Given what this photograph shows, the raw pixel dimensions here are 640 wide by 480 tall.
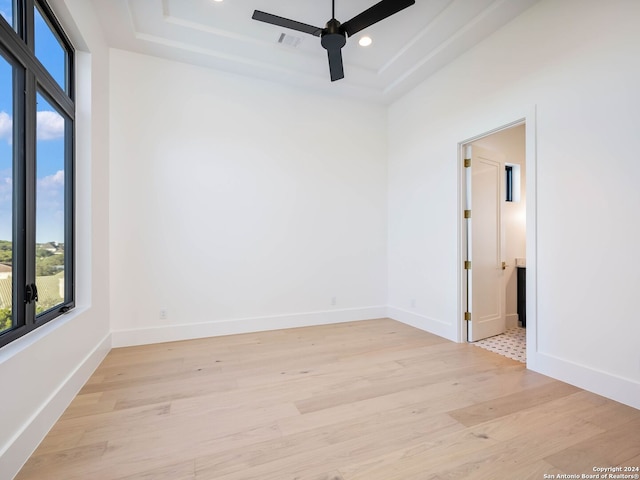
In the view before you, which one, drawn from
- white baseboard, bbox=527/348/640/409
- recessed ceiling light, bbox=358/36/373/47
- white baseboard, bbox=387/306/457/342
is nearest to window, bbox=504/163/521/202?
white baseboard, bbox=387/306/457/342

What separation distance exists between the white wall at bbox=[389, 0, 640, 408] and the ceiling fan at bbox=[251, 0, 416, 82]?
4.49ft

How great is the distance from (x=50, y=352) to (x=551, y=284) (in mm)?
3774

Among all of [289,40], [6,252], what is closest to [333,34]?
[289,40]

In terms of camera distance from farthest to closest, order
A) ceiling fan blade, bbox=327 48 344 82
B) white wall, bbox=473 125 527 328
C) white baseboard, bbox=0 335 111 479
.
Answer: white wall, bbox=473 125 527 328 → ceiling fan blade, bbox=327 48 344 82 → white baseboard, bbox=0 335 111 479

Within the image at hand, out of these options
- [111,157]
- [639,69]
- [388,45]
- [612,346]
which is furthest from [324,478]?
[388,45]

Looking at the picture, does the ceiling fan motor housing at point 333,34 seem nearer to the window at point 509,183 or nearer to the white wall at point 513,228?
the white wall at point 513,228

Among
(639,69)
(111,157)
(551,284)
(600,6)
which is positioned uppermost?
(600,6)

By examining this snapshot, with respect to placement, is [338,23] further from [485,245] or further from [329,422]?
[329,422]

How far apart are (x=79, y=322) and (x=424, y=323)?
3674mm

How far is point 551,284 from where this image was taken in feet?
8.62

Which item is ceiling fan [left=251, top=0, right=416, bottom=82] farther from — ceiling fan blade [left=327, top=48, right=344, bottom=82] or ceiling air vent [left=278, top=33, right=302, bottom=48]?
ceiling air vent [left=278, top=33, right=302, bottom=48]

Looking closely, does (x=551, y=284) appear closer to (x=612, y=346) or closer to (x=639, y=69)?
(x=612, y=346)

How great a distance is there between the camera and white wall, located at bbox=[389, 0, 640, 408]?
7.11ft

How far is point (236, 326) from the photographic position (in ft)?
12.5
